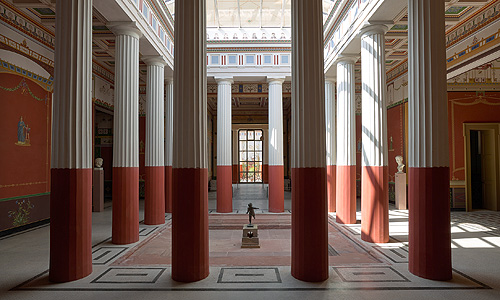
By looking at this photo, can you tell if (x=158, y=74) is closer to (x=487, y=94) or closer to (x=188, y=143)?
(x=188, y=143)

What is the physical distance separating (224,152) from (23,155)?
6225 mm

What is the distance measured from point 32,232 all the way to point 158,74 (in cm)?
542

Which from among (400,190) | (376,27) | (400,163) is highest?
(376,27)

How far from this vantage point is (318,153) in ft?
15.8

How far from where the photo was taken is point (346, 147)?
9422 millimetres

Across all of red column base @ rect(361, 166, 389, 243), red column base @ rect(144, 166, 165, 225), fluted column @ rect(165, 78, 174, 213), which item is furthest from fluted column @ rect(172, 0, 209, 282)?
fluted column @ rect(165, 78, 174, 213)

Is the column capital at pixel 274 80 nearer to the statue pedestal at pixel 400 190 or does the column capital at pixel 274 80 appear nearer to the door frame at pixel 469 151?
the statue pedestal at pixel 400 190

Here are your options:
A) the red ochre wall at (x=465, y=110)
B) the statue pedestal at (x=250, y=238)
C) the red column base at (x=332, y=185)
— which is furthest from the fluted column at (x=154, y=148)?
the red ochre wall at (x=465, y=110)

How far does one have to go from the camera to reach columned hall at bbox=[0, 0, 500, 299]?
4816 mm

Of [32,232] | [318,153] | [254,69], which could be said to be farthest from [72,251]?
[254,69]

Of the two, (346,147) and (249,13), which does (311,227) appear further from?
(249,13)

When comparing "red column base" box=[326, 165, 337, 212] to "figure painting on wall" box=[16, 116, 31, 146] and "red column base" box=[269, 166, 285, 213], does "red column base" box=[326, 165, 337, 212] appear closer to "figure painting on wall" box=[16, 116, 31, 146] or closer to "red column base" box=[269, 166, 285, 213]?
"red column base" box=[269, 166, 285, 213]

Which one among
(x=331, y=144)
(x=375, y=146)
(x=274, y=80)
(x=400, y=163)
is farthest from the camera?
(x=400, y=163)

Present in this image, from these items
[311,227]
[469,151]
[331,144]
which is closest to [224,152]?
[331,144]
